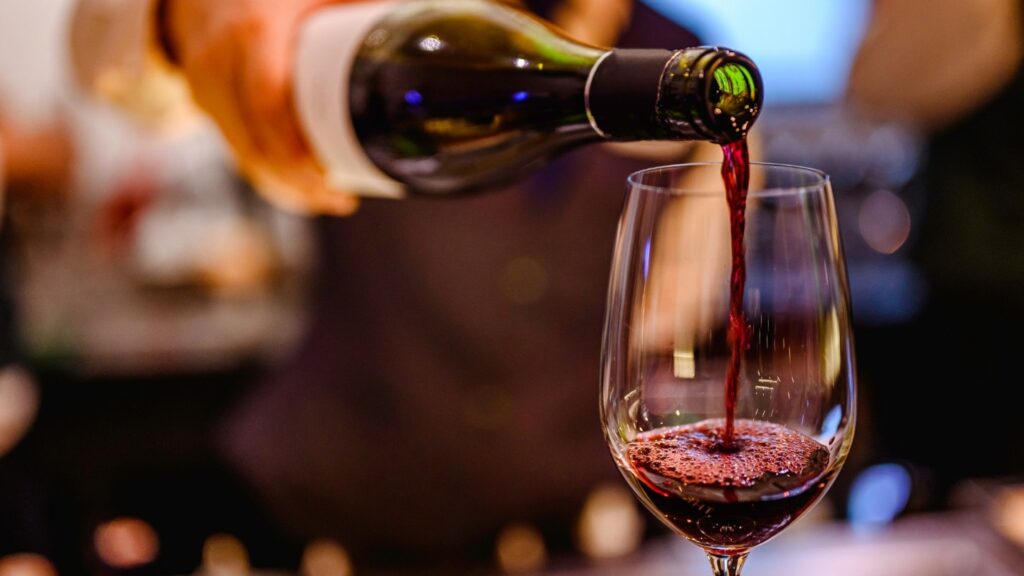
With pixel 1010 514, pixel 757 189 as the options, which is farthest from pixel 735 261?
pixel 1010 514

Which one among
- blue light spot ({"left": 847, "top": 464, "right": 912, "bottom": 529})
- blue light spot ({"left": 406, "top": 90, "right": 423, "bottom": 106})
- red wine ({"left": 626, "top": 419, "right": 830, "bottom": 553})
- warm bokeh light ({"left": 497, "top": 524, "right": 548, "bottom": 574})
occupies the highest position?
blue light spot ({"left": 406, "top": 90, "right": 423, "bottom": 106})

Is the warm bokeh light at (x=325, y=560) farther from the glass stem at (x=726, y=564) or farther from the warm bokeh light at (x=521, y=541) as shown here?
the glass stem at (x=726, y=564)

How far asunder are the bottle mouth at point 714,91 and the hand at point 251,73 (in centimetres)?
32

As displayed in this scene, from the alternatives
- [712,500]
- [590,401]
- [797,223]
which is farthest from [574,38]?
[590,401]

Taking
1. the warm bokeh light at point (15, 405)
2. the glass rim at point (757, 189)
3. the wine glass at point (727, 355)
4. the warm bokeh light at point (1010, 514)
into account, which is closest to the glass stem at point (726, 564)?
the wine glass at point (727, 355)

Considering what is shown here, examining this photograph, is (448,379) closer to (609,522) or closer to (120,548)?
(609,522)

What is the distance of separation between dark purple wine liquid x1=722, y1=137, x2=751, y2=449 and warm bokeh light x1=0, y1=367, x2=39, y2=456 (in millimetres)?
1974

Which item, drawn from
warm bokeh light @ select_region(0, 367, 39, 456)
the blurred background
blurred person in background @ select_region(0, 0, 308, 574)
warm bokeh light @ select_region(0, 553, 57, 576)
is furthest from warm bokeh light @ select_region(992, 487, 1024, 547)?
warm bokeh light @ select_region(0, 367, 39, 456)

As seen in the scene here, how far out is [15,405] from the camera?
237cm

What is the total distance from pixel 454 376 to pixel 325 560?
1.36 ft

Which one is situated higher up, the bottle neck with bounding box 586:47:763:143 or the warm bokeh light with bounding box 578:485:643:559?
the bottle neck with bounding box 586:47:763:143

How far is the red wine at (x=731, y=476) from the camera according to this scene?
2.16 feet

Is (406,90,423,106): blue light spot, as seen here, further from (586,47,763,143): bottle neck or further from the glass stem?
the glass stem

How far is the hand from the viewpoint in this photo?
2.45ft
